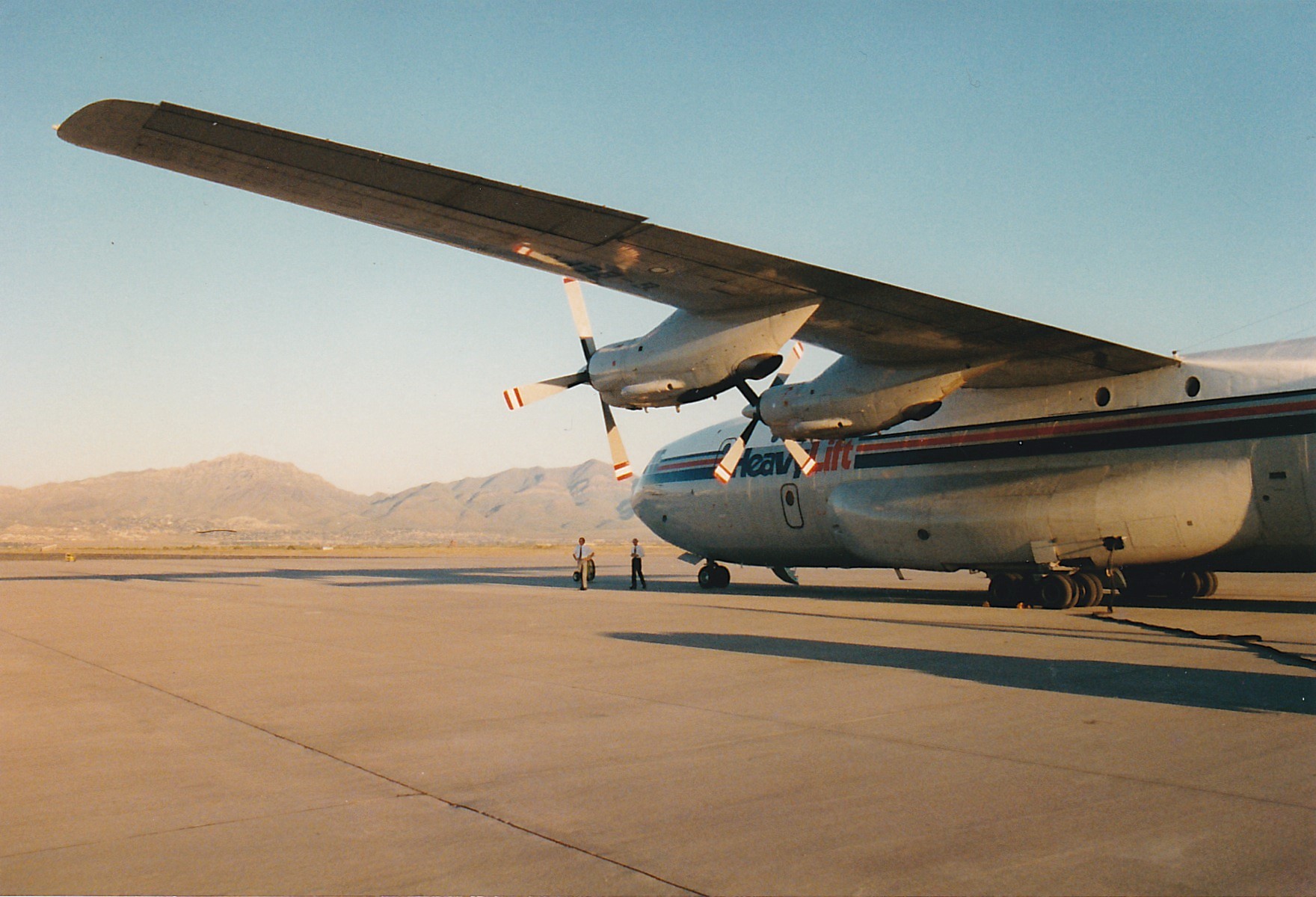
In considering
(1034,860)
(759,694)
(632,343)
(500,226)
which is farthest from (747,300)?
(1034,860)

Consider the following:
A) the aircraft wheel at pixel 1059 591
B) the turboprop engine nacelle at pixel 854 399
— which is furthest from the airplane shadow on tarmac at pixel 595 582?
the turboprop engine nacelle at pixel 854 399

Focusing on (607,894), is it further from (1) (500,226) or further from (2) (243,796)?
(1) (500,226)

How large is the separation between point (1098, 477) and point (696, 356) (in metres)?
6.91

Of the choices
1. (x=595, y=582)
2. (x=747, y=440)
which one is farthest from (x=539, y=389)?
(x=595, y=582)

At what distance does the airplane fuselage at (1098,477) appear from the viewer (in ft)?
46.4

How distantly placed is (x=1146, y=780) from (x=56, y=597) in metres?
22.8

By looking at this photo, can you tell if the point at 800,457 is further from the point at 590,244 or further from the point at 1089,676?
the point at 1089,676

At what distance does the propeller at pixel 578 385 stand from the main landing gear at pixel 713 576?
22.0 ft

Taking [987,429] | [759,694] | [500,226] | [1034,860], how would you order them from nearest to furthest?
[1034,860], [759,694], [500,226], [987,429]

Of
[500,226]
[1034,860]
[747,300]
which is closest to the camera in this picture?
[1034,860]

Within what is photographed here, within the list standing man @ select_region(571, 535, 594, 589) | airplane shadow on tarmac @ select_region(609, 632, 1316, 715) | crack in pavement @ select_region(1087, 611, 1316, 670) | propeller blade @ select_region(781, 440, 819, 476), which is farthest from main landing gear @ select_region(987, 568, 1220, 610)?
standing man @ select_region(571, 535, 594, 589)

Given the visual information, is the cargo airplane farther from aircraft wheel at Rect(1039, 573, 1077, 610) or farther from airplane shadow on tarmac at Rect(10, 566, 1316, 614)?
airplane shadow on tarmac at Rect(10, 566, 1316, 614)

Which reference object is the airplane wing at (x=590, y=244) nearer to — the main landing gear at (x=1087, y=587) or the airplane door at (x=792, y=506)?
the main landing gear at (x=1087, y=587)

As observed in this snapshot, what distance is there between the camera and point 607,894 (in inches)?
144
